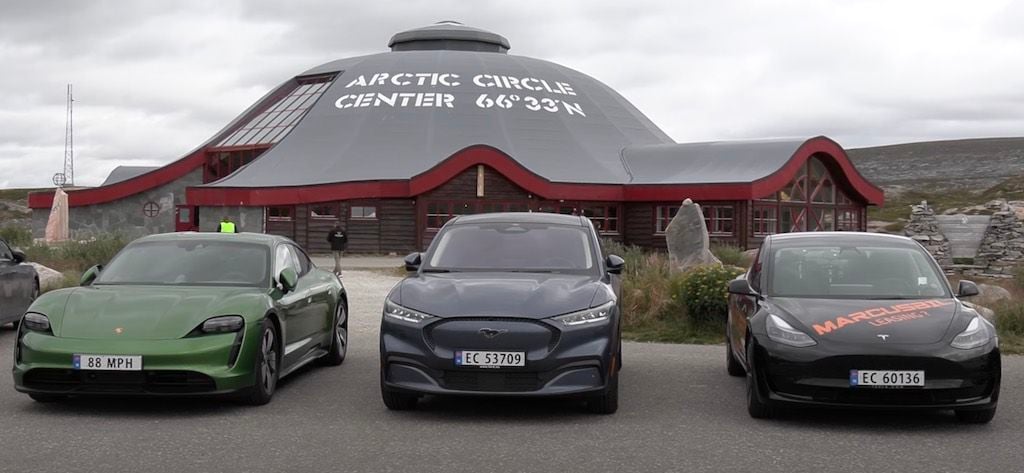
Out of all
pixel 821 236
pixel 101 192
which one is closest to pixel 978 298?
pixel 821 236

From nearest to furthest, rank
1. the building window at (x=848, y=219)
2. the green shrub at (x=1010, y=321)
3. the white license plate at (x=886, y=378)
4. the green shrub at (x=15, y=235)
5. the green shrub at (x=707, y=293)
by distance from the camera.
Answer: the white license plate at (x=886, y=378) < the green shrub at (x=1010, y=321) < the green shrub at (x=707, y=293) < the green shrub at (x=15, y=235) < the building window at (x=848, y=219)

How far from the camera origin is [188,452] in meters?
7.53

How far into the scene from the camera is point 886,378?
27.4 ft

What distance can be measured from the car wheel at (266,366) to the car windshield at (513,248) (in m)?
1.49

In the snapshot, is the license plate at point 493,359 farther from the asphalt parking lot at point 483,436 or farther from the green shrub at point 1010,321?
the green shrub at point 1010,321

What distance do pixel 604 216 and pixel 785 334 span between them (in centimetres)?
3914

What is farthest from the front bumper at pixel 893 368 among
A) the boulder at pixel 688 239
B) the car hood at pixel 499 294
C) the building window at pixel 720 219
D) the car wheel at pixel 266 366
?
the building window at pixel 720 219

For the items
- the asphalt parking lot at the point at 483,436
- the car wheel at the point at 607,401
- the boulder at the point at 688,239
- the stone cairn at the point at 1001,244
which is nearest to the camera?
the asphalt parking lot at the point at 483,436

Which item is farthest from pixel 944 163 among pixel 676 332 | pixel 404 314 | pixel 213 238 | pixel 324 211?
pixel 404 314

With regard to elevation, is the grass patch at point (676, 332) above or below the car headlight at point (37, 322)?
below

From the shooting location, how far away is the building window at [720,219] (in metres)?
45.1

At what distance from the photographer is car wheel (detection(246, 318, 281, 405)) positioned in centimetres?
934

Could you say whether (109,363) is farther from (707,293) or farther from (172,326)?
(707,293)

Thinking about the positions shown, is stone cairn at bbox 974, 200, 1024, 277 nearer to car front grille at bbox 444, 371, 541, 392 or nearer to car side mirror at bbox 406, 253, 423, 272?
car side mirror at bbox 406, 253, 423, 272
